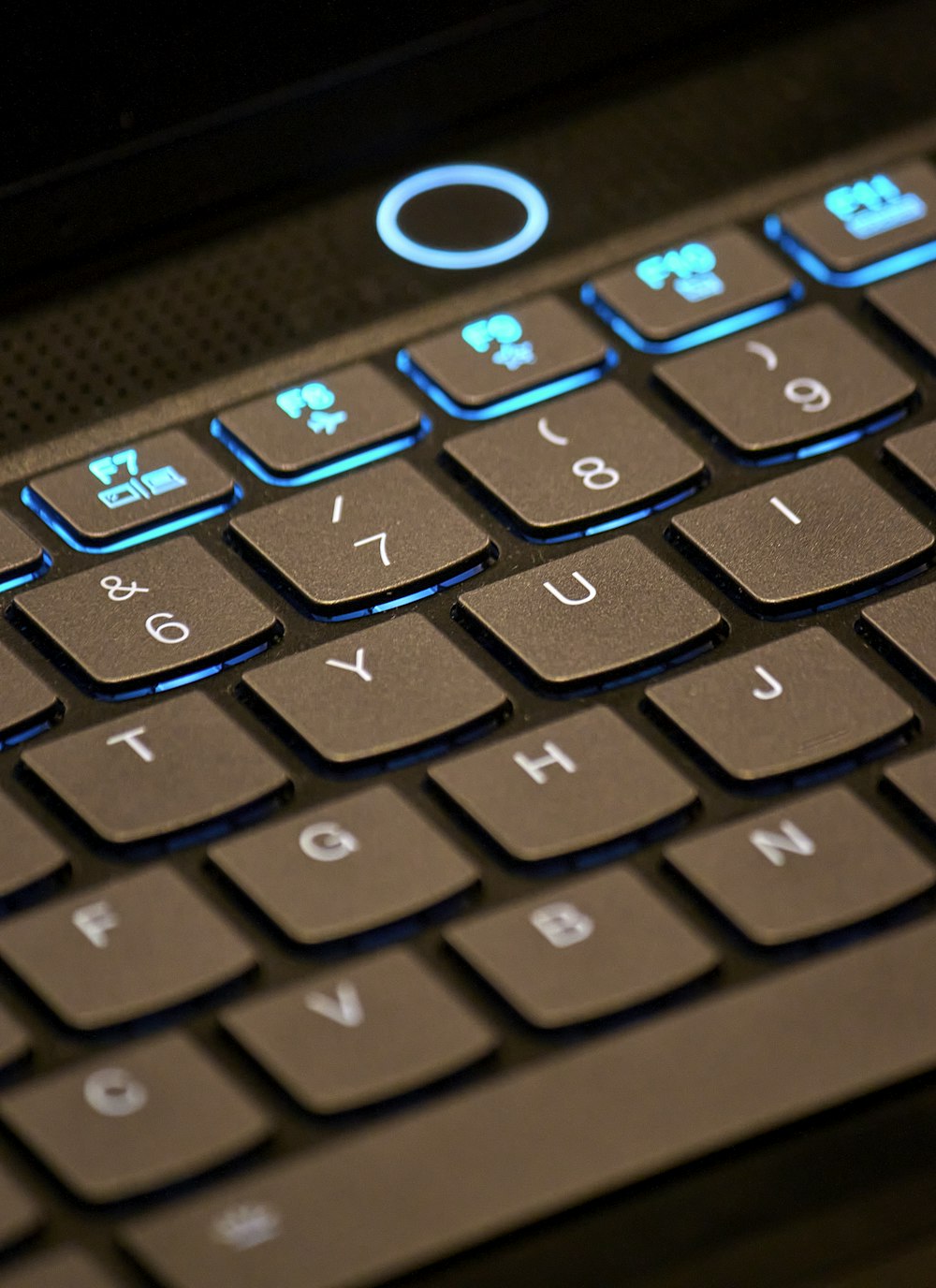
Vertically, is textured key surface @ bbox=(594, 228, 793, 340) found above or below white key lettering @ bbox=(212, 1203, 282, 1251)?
above

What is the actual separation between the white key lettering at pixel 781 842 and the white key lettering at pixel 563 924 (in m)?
0.04

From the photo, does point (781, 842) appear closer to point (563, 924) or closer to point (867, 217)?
point (563, 924)

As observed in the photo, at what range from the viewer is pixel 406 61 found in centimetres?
53

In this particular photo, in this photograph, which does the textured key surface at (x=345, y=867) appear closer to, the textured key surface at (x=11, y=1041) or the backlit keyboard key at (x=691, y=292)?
the textured key surface at (x=11, y=1041)

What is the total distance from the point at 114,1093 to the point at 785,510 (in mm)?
212

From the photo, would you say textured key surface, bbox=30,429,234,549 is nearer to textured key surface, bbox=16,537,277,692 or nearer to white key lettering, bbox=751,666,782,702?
textured key surface, bbox=16,537,277,692

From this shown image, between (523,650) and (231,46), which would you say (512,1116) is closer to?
(523,650)

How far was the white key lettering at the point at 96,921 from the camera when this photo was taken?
15.5 inches

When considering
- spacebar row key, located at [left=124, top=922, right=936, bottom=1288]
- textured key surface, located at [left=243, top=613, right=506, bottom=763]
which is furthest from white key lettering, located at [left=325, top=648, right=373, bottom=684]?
spacebar row key, located at [left=124, top=922, right=936, bottom=1288]

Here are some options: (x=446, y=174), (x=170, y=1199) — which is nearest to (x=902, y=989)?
(x=170, y=1199)

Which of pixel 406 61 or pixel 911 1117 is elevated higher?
pixel 406 61

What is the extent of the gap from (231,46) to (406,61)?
51 millimetres

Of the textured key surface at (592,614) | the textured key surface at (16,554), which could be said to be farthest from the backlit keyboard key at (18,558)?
the textured key surface at (592,614)

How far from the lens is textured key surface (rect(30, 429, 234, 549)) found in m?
0.47
